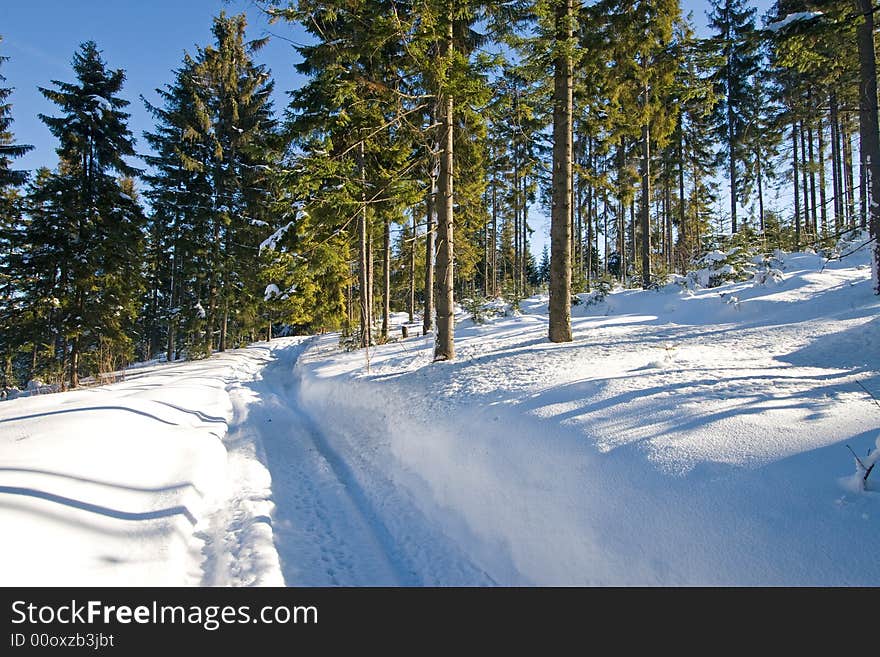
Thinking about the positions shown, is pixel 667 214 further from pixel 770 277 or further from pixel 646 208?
pixel 770 277

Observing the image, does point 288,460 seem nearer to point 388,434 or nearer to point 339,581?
point 388,434

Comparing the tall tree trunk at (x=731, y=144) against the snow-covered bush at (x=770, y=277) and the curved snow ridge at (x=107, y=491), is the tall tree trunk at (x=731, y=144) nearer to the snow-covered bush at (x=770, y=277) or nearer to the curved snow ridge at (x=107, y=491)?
the snow-covered bush at (x=770, y=277)

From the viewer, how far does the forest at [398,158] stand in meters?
8.65

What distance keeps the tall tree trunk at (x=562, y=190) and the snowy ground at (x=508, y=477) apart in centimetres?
102

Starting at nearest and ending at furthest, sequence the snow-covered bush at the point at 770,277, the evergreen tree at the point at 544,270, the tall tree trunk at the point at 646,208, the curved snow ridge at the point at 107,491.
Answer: the curved snow ridge at the point at 107,491
the snow-covered bush at the point at 770,277
the tall tree trunk at the point at 646,208
the evergreen tree at the point at 544,270

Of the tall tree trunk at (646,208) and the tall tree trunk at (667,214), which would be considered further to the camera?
the tall tree trunk at (667,214)

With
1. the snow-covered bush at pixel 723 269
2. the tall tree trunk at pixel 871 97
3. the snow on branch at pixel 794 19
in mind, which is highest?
the snow on branch at pixel 794 19

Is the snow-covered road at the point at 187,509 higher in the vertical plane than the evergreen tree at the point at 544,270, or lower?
lower

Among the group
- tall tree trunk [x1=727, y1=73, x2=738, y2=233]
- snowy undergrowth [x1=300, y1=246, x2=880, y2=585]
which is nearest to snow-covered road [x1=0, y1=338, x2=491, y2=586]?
snowy undergrowth [x1=300, y1=246, x2=880, y2=585]

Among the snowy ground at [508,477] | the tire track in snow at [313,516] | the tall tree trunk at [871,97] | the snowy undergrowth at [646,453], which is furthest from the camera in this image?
the tall tree trunk at [871,97]

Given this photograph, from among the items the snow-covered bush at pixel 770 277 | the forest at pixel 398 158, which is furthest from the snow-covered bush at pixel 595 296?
the snow-covered bush at pixel 770 277

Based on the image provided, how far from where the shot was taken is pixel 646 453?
351 cm
